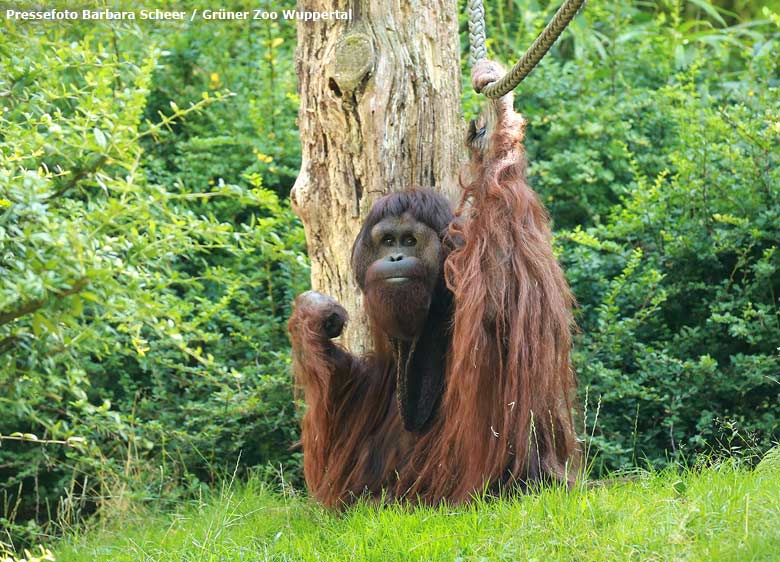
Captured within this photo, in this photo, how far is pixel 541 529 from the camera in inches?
126

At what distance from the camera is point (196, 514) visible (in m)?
4.64

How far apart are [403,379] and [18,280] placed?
4.83 ft

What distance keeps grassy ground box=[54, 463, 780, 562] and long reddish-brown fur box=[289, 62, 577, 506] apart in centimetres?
18

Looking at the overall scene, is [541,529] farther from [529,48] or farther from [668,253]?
[668,253]

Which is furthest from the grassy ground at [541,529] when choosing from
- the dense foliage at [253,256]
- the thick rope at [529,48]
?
the thick rope at [529,48]

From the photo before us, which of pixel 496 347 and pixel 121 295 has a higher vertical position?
pixel 121 295

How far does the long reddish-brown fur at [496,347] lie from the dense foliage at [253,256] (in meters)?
0.68

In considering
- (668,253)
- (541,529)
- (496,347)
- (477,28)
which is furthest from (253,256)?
(541,529)

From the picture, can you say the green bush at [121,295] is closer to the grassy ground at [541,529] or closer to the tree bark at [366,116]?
the tree bark at [366,116]

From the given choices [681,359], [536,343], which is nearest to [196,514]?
[536,343]

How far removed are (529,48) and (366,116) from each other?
1.10 meters

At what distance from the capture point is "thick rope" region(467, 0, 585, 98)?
3.10m

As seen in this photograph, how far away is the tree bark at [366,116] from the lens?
14.1 feet

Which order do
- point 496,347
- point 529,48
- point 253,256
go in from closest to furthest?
point 529,48, point 496,347, point 253,256
